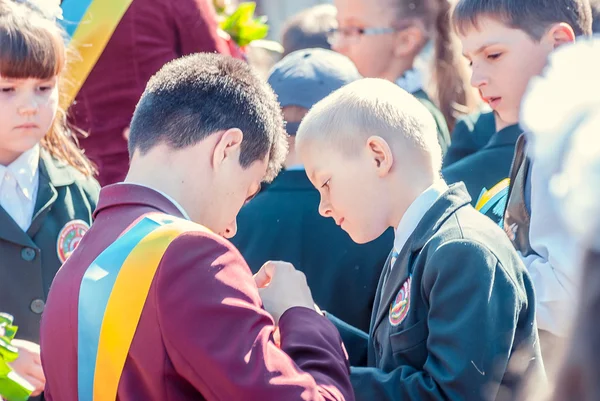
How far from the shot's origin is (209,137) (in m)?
2.15

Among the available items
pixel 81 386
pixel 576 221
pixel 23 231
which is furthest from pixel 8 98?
pixel 576 221

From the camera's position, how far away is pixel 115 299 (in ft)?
6.32

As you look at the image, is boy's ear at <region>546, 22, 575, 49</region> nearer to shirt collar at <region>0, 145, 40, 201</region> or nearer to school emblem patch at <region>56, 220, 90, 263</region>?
school emblem patch at <region>56, 220, 90, 263</region>

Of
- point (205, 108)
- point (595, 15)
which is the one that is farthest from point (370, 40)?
point (205, 108)

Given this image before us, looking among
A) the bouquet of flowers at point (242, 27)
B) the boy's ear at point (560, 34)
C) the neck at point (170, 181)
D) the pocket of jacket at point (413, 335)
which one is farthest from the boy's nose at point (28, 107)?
the bouquet of flowers at point (242, 27)

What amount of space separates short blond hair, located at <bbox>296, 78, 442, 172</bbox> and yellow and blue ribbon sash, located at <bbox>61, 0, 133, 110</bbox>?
165 cm

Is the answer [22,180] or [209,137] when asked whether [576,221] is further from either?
[22,180]

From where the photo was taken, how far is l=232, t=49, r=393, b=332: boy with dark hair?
10.5 feet

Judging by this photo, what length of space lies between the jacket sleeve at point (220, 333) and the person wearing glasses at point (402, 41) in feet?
8.84

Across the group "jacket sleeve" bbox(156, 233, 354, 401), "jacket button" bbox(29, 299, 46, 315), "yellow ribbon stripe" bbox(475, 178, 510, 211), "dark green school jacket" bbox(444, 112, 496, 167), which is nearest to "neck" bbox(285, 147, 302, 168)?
"yellow ribbon stripe" bbox(475, 178, 510, 211)

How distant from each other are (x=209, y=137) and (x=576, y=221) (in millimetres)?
1330

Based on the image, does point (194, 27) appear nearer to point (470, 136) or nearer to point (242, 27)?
point (242, 27)

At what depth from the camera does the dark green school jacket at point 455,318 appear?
214 centimetres

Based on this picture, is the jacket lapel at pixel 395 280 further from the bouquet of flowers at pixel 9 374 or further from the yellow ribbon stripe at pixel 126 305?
the bouquet of flowers at pixel 9 374
